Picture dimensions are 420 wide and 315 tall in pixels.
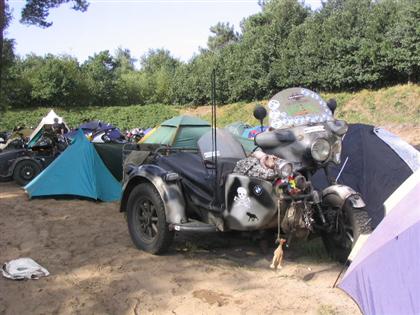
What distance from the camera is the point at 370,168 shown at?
5855 mm

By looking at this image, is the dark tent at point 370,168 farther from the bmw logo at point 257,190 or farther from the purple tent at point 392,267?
the purple tent at point 392,267

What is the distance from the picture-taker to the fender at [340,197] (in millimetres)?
4305

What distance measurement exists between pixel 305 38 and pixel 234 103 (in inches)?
288

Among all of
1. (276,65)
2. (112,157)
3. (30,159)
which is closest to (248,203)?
(112,157)

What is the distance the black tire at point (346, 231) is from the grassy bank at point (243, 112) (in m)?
16.3

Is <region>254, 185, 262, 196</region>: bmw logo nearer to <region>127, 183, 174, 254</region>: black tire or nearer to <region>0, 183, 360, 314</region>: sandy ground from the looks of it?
<region>0, 183, 360, 314</region>: sandy ground

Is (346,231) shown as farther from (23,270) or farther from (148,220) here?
(23,270)

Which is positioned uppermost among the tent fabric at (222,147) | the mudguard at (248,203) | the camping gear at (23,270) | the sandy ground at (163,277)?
the tent fabric at (222,147)

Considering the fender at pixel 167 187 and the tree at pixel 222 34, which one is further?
the tree at pixel 222 34

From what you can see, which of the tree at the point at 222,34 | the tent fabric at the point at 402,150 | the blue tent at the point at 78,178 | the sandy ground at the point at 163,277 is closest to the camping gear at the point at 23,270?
the sandy ground at the point at 163,277

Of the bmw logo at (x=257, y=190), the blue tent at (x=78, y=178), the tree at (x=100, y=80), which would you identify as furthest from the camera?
the tree at (x=100, y=80)

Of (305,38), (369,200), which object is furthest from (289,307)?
(305,38)

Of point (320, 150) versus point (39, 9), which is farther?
point (39, 9)

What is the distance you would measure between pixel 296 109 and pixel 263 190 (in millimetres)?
1020
